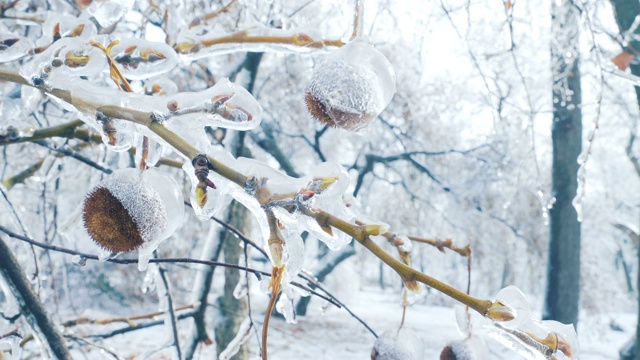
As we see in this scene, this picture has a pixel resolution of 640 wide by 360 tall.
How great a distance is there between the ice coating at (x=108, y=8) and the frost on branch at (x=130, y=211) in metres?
0.35

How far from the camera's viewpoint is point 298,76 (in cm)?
823

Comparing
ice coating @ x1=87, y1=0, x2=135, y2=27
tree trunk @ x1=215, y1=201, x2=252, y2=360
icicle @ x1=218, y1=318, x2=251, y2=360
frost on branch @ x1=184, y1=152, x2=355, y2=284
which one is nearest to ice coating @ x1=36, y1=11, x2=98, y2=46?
ice coating @ x1=87, y1=0, x2=135, y2=27

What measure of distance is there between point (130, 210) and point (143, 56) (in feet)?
1.16

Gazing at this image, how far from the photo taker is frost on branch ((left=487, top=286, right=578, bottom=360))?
71cm

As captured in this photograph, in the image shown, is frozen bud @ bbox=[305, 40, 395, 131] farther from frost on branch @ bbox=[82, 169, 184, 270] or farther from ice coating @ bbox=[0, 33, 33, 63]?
ice coating @ bbox=[0, 33, 33, 63]

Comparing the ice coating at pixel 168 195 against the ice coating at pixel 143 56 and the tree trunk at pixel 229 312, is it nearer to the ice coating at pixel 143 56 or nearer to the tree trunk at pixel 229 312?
the ice coating at pixel 143 56

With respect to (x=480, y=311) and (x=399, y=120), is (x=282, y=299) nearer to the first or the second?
(x=480, y=311)

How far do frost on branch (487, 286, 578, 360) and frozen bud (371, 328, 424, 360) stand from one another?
55 centimetres

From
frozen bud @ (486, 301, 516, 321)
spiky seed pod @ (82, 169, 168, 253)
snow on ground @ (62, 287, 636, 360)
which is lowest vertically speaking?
snow on ground @ (62, 287, 636, 360)

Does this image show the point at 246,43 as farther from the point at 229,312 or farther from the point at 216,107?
the point at 229,312

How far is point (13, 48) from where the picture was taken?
37.0 inches

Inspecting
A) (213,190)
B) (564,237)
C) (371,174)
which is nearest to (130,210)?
(213,190)

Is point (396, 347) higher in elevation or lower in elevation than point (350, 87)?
lower

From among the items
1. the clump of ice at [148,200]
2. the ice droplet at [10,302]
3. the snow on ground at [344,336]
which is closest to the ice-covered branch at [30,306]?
the ice droplet at [10,302]
